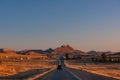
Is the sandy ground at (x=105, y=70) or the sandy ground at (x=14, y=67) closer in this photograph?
the sandy ground at (x=105, y=70)

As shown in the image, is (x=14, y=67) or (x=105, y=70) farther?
(x=14, y=67)

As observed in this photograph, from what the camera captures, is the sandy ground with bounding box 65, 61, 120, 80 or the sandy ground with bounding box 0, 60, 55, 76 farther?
the sandy ground with bounding box 0, 60, 55, 76

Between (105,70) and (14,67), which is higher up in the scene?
(14,67)
